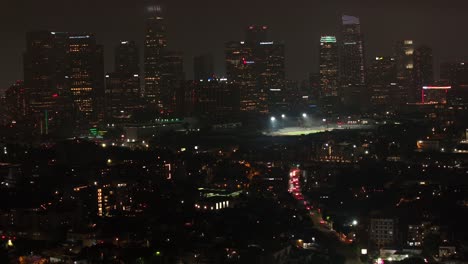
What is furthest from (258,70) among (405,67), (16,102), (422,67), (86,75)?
(16,102)

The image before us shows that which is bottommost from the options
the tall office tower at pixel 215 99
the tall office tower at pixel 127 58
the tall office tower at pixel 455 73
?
the tall office tower at pixel 215 99

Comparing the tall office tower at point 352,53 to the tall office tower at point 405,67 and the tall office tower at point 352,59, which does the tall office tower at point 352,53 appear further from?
the tall office tower at point 405,67

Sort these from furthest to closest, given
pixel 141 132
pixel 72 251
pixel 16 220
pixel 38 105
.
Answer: pixel 38 105 → pixel 141 132 → pixel 16 220 → pixel 72 251

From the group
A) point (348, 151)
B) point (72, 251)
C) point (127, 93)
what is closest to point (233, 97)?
point (127, 93)

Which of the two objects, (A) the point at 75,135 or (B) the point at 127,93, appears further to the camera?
(B) the point at 127,93

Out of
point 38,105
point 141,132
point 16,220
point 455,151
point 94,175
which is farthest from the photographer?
point 38,105

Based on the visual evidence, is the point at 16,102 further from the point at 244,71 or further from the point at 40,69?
the point at 244,71

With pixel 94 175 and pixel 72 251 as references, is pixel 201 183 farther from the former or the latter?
pixel 72 251

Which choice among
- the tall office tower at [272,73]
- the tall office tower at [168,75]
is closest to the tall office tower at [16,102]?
the tall office tower at [168,75]
